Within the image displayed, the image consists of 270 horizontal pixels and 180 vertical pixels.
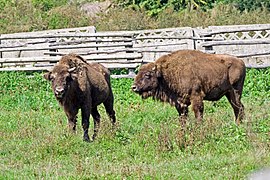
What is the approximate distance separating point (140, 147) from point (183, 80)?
2.44 m

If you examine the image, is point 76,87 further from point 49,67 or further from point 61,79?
point 49,67

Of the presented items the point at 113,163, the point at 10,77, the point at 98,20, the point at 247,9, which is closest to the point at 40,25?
the point at 98,20

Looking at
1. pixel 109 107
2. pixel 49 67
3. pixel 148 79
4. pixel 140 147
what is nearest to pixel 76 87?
pixel 148 79

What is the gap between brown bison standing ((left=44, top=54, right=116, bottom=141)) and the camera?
1166 centimetres

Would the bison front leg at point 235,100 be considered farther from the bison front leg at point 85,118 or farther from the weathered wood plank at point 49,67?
the weathered wood plank at point 49,67

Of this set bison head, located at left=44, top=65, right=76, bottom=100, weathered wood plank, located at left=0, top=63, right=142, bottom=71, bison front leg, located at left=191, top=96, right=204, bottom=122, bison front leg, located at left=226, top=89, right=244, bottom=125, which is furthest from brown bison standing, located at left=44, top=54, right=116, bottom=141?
weathered wood plank, located at left=0, top=63, right=142, bottom=71

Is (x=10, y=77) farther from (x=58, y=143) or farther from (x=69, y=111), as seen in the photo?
(x=58, y=143)

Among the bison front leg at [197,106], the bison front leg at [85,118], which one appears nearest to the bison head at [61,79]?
the bison front leg at [85,118]

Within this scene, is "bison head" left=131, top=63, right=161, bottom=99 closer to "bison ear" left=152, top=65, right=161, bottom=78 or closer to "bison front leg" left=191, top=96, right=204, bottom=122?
"bison ear" left=152, top=65, right=161, bottom=78

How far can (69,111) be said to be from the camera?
12047 mm

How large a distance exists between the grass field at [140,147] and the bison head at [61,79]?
69 cm

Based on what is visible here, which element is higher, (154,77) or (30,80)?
(154,77)

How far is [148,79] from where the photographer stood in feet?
41.4

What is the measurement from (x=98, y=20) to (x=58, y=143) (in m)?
23.0
